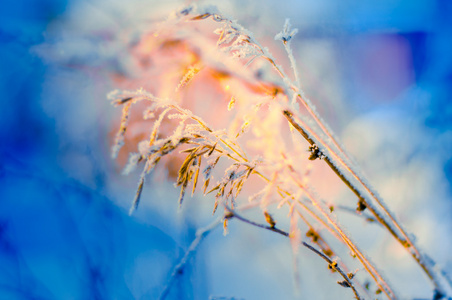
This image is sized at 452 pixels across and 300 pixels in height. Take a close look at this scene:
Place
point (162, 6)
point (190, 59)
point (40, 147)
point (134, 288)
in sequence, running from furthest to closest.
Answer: point (40, 147) → point (134, 288) → point (162, 6) → point (190, 59)

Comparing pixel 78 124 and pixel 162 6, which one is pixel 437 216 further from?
pixel 78 124

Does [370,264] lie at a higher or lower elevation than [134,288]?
lower

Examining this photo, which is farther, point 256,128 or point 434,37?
point 434,37

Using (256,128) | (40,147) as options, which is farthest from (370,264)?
(40,147)

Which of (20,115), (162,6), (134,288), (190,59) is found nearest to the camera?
(190,59)

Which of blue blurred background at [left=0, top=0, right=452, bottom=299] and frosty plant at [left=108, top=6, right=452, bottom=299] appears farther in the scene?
blue blurred background at [left=0, top=0, right=452, bottom=299]

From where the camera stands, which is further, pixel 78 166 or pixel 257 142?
pixel 78 166

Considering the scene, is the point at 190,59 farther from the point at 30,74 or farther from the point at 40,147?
the point at 30,74

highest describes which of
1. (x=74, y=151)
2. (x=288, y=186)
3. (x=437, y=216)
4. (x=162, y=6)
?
(x=162, y=6)

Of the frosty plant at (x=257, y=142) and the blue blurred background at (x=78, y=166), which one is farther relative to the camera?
the blue blurred background at (x=78, y=166)

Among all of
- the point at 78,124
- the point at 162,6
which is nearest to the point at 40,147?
the point at 78,124
